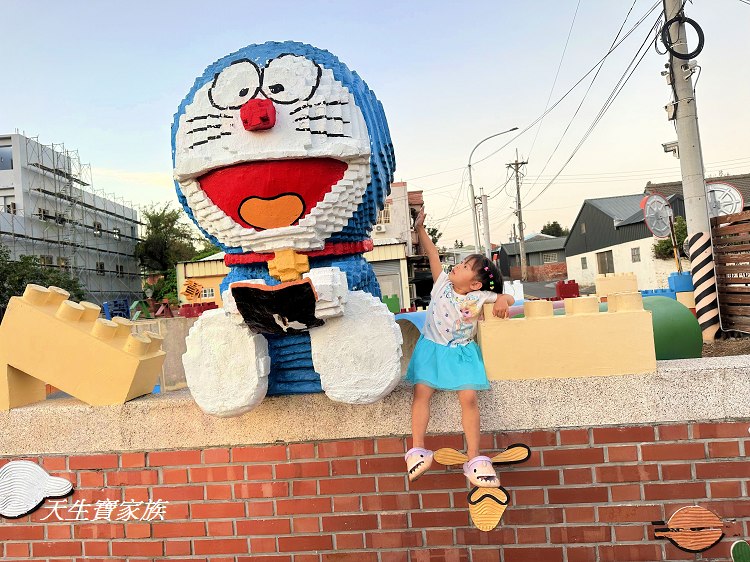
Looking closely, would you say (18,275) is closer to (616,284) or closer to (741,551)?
(616,284)

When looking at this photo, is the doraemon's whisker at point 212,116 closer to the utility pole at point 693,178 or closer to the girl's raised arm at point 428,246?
the girl's raised arm at point 428,246

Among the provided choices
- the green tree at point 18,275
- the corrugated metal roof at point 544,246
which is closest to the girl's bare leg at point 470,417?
the green tree at point 18,275

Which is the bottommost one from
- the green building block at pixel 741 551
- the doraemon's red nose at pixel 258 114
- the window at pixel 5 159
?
the green building block at pixel 741 551

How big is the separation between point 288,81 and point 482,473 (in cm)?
160

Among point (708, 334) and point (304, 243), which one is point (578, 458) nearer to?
point (304, 243)

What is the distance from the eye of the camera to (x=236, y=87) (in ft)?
7.14

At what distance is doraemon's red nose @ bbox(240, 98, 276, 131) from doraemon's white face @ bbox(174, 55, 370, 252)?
0.04 ft

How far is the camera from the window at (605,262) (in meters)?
32.4

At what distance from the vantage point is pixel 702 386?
7.35ft

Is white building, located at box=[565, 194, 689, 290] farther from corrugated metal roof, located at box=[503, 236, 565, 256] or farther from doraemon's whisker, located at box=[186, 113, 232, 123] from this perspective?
doraemon's whisker, located at box=[186, 113, 232, 123]

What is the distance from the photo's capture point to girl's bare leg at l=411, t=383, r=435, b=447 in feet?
7.27

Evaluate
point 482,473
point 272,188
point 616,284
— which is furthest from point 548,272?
point 272,188

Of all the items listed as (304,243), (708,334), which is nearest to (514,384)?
(304,243)

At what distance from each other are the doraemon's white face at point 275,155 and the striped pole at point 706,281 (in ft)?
22.7
